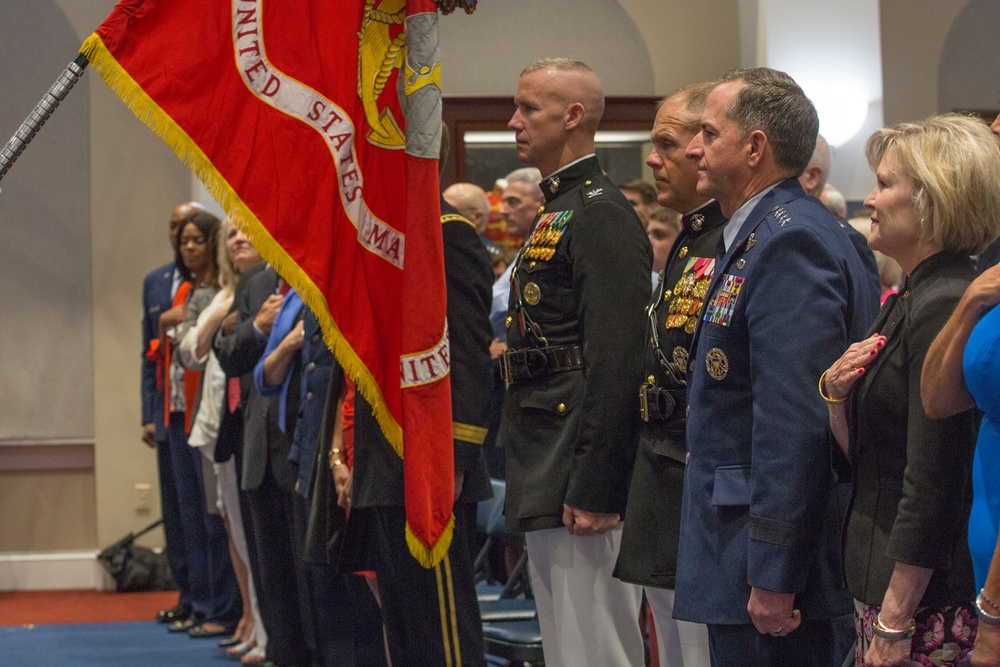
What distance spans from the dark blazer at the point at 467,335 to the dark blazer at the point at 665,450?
54cm

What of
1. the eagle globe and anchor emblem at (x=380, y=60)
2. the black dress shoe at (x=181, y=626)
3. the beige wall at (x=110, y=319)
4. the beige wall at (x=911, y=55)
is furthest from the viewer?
the beige wall at (x=911, y=55)

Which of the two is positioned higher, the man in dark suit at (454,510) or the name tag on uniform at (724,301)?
the name tag on uniform at (724,301)

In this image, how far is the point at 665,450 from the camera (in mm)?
2500

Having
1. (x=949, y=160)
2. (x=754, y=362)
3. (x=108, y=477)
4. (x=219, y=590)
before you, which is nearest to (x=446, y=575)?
(x=754, y=362)

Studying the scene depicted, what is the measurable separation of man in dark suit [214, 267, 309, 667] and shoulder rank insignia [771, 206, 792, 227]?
2331 mm

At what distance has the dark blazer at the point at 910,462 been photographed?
70.6 inches

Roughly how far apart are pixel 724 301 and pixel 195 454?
4134mm

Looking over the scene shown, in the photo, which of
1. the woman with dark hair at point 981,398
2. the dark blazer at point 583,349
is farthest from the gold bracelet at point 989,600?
the dark blazer at point 583,349

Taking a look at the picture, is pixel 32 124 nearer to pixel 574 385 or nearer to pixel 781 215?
pixel 574 385

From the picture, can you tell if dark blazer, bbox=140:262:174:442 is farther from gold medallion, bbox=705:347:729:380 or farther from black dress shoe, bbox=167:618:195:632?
gold medallion, bbox=705:347:729:380

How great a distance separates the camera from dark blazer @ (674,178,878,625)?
2016 mm

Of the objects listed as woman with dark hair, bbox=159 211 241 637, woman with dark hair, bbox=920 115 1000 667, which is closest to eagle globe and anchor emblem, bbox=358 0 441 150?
woman with dark hair, bbox=920 115 1000 667

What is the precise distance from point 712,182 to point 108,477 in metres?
5.84

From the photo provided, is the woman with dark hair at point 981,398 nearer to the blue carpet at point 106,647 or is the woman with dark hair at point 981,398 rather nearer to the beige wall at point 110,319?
the blue carpet at point 106,647
